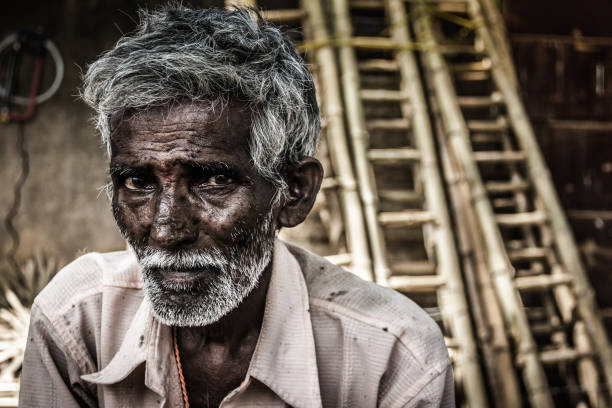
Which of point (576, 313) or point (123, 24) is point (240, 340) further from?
point (123, 24)

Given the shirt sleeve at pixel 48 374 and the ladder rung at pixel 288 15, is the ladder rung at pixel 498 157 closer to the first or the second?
the ladder rung at pixel 288 15

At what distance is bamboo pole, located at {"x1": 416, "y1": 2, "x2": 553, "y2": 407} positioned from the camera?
285 centimetres

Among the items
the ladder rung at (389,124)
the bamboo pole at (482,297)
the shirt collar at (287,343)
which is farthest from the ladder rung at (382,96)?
the shirt collar at (287,343)

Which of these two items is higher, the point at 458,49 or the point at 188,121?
the point at 458,49

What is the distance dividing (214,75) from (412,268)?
209cm

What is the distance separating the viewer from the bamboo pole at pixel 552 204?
3.03 meters

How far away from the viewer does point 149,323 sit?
1613 millimetres

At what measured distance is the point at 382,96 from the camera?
3434mm

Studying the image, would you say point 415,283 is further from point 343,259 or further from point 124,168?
point 124,168

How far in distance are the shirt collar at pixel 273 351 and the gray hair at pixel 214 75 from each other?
379 mm

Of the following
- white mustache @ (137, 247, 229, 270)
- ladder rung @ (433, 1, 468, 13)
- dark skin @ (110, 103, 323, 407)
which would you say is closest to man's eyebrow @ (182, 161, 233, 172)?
dark skin @ (110, 103, 323, 407)

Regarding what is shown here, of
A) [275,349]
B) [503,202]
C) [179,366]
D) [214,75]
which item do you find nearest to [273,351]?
[275,349]

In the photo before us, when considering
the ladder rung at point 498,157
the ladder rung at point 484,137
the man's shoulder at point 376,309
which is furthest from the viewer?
the ladder rung at point 484,137

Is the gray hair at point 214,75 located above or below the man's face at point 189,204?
above
